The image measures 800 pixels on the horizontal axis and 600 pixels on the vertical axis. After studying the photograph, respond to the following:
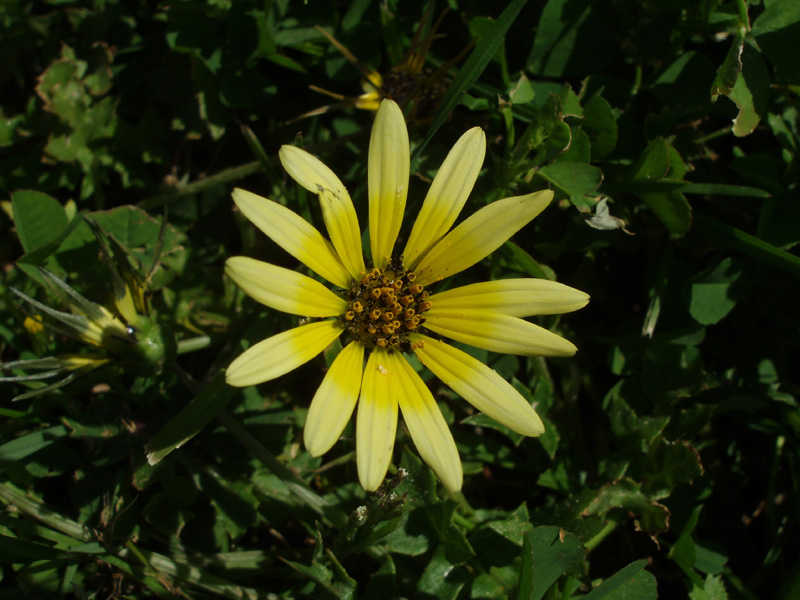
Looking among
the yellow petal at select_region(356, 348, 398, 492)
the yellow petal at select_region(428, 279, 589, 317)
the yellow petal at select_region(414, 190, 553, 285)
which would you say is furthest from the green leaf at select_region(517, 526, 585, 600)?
the yellow petal at select_region(414, 190, 553, 285)

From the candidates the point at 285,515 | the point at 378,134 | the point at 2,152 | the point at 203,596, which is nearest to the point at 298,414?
the point at 285,515

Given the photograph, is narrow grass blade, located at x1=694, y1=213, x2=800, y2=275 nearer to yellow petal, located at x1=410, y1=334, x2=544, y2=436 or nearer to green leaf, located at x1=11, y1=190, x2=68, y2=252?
yellow petal, located at x1=410, y1=334, x2=544, y2=436

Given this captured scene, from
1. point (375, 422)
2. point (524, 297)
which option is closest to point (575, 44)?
point (524, 297)

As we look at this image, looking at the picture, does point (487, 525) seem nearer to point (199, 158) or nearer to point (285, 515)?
point (285, 515)

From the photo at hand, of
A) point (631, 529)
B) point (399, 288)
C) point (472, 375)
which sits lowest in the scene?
point (631, 529)

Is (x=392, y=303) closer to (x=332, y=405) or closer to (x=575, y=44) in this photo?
(x=332, y=405)

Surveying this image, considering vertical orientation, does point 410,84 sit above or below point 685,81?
above

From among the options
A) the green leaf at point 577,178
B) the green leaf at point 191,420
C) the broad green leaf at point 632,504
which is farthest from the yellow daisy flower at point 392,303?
the broad green leaf at point 632,504
